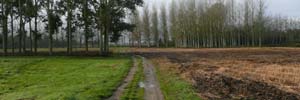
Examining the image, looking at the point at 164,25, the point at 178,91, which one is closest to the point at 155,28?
the point at 164,25

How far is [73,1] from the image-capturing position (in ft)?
197

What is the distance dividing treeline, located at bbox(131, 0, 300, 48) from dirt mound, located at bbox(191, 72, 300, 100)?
90.1m

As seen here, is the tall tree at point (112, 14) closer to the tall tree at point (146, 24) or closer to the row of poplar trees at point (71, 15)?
the row of poplar trees at point (71, 15)

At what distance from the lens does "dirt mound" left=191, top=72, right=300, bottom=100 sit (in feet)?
50.5

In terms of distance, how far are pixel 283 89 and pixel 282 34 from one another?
121 meters

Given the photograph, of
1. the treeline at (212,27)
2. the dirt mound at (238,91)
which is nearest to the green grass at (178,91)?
the dirt mound at (238,91)

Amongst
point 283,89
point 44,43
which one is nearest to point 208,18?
point 44,43

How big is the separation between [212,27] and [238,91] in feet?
331

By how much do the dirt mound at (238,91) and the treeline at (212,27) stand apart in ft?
296

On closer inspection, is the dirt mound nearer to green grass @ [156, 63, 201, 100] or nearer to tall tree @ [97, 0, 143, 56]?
green grass @ [156, 63, 201, 100]

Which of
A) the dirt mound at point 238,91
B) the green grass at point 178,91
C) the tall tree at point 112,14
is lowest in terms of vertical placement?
the green grass at point 178,91

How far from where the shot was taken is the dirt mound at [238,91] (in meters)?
15.4

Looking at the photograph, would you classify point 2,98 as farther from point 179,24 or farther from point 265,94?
point 179,24

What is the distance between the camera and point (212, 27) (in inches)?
4604
